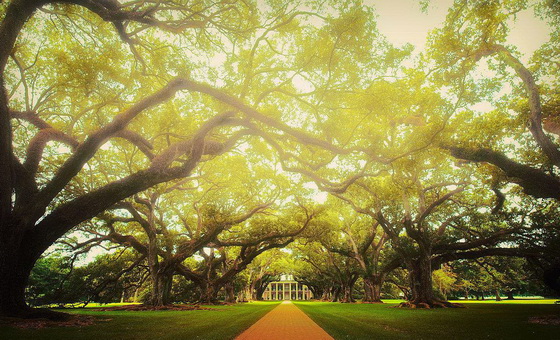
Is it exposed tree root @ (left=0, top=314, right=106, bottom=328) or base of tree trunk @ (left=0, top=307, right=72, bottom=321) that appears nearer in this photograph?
exposed tree root @ (left=0, top=314, right=106, bottom=328)

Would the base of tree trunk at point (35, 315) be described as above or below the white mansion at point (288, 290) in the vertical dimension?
above

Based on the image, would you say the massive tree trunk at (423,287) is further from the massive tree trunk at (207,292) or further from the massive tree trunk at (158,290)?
the massive tree trunk at (207,292)

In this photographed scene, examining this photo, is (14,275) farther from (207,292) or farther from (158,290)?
(207,292)

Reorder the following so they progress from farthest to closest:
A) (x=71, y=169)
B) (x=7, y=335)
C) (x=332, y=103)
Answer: (x=332, y=103), (x=71, y=169), (x=7, y=335)

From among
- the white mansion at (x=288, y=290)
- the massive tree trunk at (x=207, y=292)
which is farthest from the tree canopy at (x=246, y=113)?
the white mansion at (x=288, y=290)

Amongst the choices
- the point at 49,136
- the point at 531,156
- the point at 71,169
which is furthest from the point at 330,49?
the point at 531,156

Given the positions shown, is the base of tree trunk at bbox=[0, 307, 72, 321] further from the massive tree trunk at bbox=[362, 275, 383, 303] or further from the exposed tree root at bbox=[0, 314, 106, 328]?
the massive tree trunk at bbox=[362, 275, 383, 303]

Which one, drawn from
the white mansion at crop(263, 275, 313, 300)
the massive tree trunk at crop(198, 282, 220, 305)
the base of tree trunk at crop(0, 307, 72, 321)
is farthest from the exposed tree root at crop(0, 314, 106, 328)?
the white mansion at crop(263, 275, 313, 300)

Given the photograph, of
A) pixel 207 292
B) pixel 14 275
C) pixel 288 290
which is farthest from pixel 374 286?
pixel 288 290

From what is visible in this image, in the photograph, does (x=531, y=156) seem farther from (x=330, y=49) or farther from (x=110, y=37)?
(x=110, y=37)

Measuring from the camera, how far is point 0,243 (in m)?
6.72

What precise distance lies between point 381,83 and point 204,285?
77.6 feet

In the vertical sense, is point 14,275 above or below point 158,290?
above

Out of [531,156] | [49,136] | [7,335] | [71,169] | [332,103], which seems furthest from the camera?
[531,156]
